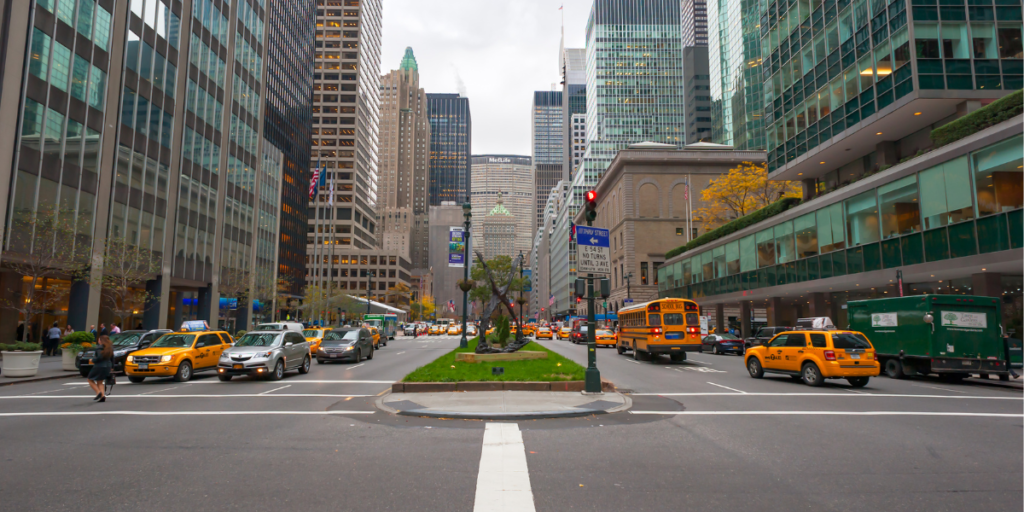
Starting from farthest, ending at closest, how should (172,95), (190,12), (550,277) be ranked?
(550,277)
(190,12)
(172,95)

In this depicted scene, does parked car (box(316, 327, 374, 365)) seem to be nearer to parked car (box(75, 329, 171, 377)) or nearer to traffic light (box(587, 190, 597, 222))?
parked car (box(75, 329, 171, 377))

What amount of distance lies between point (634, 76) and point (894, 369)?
4895 inches

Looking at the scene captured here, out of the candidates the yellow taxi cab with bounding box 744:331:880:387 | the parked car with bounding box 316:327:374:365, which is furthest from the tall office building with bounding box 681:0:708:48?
the yellow taxi cab with bounding box 744:331:880:387

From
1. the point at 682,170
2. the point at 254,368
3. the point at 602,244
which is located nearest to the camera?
the point at 602,244

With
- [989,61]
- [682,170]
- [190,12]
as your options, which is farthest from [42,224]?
[682,170]

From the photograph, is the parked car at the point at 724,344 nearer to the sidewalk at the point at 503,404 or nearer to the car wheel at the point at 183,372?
the sidewalk at the point at 503,404

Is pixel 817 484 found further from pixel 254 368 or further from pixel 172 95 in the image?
pixel 172 95

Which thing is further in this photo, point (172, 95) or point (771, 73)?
point (771, 73)

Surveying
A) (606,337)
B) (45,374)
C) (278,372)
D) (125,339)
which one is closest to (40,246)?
(125,339)

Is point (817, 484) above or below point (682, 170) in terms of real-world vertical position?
below

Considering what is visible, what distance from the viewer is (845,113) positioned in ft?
113

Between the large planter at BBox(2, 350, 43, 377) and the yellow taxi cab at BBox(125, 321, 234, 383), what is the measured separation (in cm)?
321

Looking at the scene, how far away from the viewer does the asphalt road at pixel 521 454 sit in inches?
236

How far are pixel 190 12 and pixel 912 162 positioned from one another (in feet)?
157
